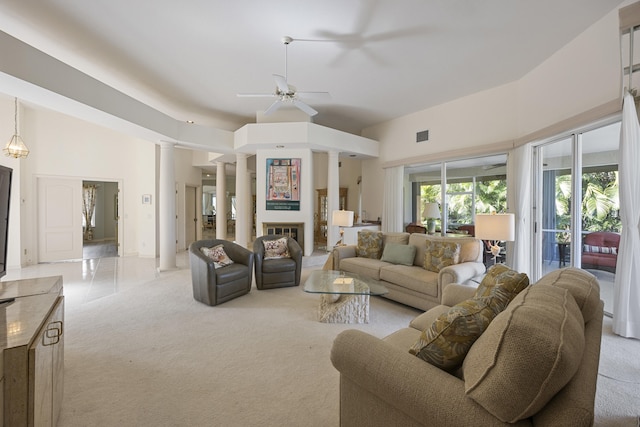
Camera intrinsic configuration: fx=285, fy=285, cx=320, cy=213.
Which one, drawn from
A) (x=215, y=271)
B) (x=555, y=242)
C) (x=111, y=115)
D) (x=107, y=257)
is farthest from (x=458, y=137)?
(x=107, y=257)

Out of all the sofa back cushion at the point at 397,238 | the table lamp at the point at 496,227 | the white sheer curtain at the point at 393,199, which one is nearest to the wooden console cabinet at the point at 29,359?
the table lamp at the point at 496,227

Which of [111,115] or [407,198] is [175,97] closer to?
[111,115]

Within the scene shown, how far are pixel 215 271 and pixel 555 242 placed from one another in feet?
15.8

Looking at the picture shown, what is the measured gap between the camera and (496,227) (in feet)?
9.89

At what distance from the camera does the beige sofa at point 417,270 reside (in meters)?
3.28

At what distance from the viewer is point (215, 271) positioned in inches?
145

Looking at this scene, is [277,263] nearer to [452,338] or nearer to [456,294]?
[456,294]

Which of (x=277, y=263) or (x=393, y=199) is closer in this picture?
(x=277, y=263)

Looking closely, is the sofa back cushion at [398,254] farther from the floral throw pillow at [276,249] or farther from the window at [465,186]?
the window at [465,186]

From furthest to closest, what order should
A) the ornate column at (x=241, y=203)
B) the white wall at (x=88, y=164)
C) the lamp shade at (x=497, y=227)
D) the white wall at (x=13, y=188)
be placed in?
the ornate column at (x=241, y=203), the white wall at (x=88, y=164), the white wall at (x=13, y=188), the lamp shade at (x=497, y=227)

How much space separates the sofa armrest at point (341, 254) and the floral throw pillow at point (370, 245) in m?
0.10

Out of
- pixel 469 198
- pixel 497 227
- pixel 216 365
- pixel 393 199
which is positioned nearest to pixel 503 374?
pixel 216 365

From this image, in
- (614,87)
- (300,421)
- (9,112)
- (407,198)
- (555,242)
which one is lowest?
(300,421)

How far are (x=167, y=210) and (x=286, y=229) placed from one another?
8.26ft
